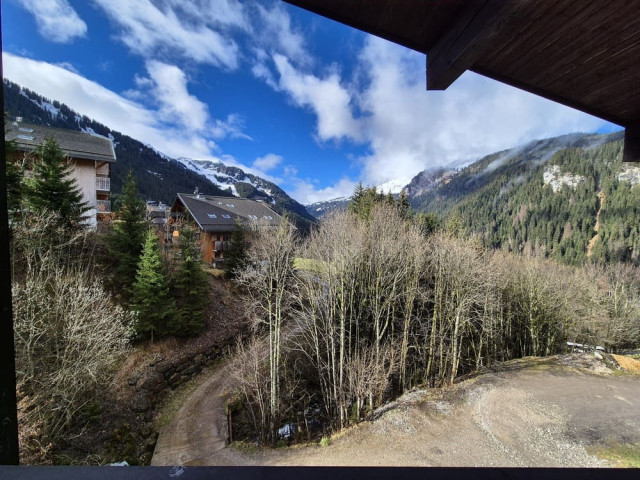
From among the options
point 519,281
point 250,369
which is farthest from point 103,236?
point 519,281

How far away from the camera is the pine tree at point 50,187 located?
11453mm

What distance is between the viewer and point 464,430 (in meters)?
9.99

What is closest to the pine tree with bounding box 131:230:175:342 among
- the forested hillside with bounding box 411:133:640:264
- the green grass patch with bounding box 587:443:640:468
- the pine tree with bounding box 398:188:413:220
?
the green grass patch with bounding box 587:443:640:468

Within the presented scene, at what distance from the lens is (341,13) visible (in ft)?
4.81

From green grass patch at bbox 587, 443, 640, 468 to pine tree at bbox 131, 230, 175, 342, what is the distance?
654 inches

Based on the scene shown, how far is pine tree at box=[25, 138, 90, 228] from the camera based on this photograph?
37.6ft

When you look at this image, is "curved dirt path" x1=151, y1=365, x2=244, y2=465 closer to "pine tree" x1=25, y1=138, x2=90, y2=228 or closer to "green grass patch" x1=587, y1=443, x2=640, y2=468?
"pine tree" x1=25, y1=138, x2=90, y2=228

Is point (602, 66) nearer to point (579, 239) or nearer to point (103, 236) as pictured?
point (103, 236)

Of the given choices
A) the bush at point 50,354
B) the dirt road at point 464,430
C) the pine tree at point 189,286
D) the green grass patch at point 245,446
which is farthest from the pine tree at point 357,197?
the bush at point 50,354

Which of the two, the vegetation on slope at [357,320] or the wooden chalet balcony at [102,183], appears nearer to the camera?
the vegetation on slope at [357,320]

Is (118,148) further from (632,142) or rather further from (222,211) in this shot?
(632,142)

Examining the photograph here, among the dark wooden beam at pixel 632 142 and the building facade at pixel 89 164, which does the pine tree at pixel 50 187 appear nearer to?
the building facade at pixel 89 164

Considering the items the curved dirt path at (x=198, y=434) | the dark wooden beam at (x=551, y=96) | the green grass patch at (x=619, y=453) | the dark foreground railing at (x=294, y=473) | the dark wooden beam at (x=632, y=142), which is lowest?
the curved dirt path at (x=198, y=434)

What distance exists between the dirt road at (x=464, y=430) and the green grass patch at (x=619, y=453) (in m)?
0.19
